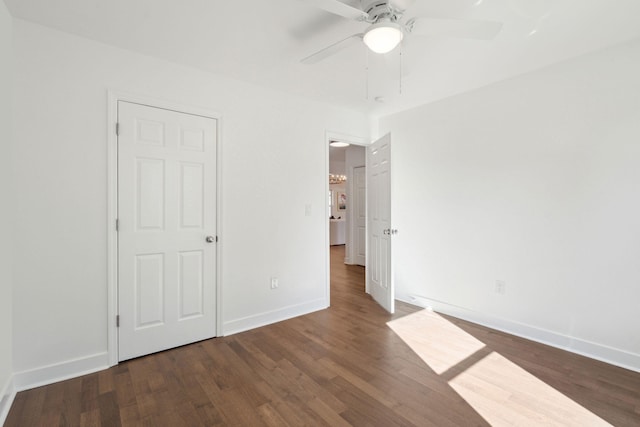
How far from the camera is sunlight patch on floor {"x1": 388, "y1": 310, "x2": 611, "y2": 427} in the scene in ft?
5.74

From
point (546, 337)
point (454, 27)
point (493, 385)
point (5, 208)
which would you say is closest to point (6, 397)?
point (5, 208)

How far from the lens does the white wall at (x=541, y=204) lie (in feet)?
7.75

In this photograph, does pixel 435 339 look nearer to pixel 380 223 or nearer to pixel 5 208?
pixel 380 223

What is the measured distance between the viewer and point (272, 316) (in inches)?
127

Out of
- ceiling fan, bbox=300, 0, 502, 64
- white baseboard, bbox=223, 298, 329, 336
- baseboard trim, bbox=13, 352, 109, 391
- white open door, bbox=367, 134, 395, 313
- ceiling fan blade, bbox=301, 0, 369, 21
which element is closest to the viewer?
ceiling fan blade, bbox=301, 0, 369, 21

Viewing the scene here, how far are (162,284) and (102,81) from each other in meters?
1.67

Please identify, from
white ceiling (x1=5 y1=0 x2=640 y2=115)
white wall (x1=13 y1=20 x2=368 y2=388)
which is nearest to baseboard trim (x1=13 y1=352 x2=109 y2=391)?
white wall (x1=13 y1=20 x2=368 y2=388)

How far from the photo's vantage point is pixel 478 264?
3.20 m

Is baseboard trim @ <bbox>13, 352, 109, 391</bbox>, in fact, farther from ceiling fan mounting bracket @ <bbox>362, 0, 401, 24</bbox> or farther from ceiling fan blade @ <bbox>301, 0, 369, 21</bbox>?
ceiling fan mounting bracket @ <bbox>362, 0, 401, 24</bbox>

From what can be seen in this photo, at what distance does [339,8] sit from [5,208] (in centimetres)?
232

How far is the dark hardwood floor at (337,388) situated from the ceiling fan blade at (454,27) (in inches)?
87.1

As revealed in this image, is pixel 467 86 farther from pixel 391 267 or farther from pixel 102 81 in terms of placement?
pixel 102 81

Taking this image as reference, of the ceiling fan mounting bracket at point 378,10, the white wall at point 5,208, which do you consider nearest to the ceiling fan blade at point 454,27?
the ceiling fan mounting bracket at point 378,10

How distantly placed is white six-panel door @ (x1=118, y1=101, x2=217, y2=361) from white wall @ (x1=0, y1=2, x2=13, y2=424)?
0.61 metres
